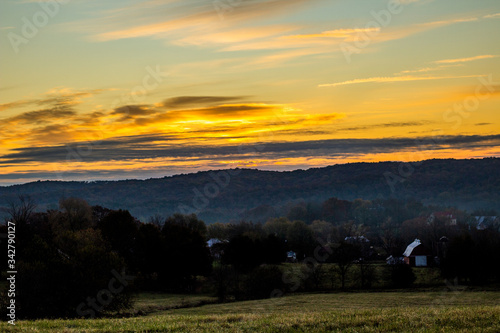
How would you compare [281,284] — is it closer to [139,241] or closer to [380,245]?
[139,241]

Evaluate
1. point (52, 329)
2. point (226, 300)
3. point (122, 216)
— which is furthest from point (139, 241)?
point (52, 329)

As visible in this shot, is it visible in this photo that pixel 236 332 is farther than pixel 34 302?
No

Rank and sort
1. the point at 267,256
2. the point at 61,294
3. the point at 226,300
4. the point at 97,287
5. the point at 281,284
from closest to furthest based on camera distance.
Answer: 1. the point at 61,294
2. the point at 97,287
3. the point at 226,300
4. the point at 281,284
5. the point at 267,256

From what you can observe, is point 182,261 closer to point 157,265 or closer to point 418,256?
point 157,265

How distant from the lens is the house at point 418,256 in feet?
354

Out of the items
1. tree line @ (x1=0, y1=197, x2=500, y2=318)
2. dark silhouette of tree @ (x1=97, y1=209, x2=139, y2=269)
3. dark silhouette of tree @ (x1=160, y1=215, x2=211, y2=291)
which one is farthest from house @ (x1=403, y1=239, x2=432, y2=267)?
dark silhouette of tree @ (x1=97, y1=209, x2=139, y2=269)

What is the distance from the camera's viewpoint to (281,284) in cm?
7206

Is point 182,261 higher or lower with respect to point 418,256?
higher

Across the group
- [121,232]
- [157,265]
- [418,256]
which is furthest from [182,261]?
[418,256]

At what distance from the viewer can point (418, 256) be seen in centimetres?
10962

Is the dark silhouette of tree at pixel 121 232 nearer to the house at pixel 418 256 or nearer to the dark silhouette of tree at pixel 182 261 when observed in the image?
the dark silhouette of tree at pixel 182 261

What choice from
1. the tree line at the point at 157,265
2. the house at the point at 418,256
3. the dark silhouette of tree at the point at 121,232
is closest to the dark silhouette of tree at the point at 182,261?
the tree line at the point at 157,265

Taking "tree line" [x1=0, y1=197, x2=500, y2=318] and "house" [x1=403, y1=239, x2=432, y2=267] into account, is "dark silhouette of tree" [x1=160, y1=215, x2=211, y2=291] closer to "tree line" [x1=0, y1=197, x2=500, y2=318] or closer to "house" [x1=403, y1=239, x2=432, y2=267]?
"tree line" [x1=0, y1=197, x2=500, y2=318]

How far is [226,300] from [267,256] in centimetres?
3192
